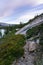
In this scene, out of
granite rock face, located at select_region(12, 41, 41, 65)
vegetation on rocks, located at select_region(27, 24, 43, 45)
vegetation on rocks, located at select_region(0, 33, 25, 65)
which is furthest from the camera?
vegetation on rocks, located at select_region(27, 24, 43, 45)

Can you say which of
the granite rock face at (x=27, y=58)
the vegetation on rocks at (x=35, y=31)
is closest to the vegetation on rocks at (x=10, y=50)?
the granite rock face at (x=27, y=58)

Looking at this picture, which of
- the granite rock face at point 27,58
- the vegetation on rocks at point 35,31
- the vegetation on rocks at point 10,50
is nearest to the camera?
the vegetation on rocks at point 10,50

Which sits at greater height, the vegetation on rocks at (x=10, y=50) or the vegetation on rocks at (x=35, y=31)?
the vegetation on rocks at (x=35, y=31)

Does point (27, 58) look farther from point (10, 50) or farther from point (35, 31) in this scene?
point (35, 31)

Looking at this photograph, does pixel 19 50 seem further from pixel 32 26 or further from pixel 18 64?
pixel 32 26

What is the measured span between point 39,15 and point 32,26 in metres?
1.30

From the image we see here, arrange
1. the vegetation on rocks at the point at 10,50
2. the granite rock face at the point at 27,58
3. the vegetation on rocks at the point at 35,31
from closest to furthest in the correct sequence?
1. the vegetation on rocks at the point at 10,50
2. the granite rock face at the point at 27,58
3. the vegetation on rocks at the point at 35,31

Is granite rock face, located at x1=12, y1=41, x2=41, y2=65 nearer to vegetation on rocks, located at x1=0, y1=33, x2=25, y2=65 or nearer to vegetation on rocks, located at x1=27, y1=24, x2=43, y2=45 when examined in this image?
vegetation on rocks, located at x1=0, y1=33, x2=25, y2=65

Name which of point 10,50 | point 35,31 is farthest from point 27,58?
point 35,31

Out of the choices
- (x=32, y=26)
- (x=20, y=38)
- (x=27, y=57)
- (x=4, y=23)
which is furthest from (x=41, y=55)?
(x=4, y=23)

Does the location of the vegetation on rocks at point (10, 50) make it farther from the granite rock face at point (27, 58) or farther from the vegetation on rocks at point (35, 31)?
the vegetation on rocks at point (35, 31)

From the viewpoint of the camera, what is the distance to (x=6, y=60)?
8.32 metres

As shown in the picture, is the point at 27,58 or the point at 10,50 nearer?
the point at 10,50

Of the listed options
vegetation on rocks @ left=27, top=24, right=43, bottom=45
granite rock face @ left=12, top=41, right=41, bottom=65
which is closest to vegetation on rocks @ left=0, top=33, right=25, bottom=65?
granite rock face @ left=12, top=41, right=41, bottom=65
